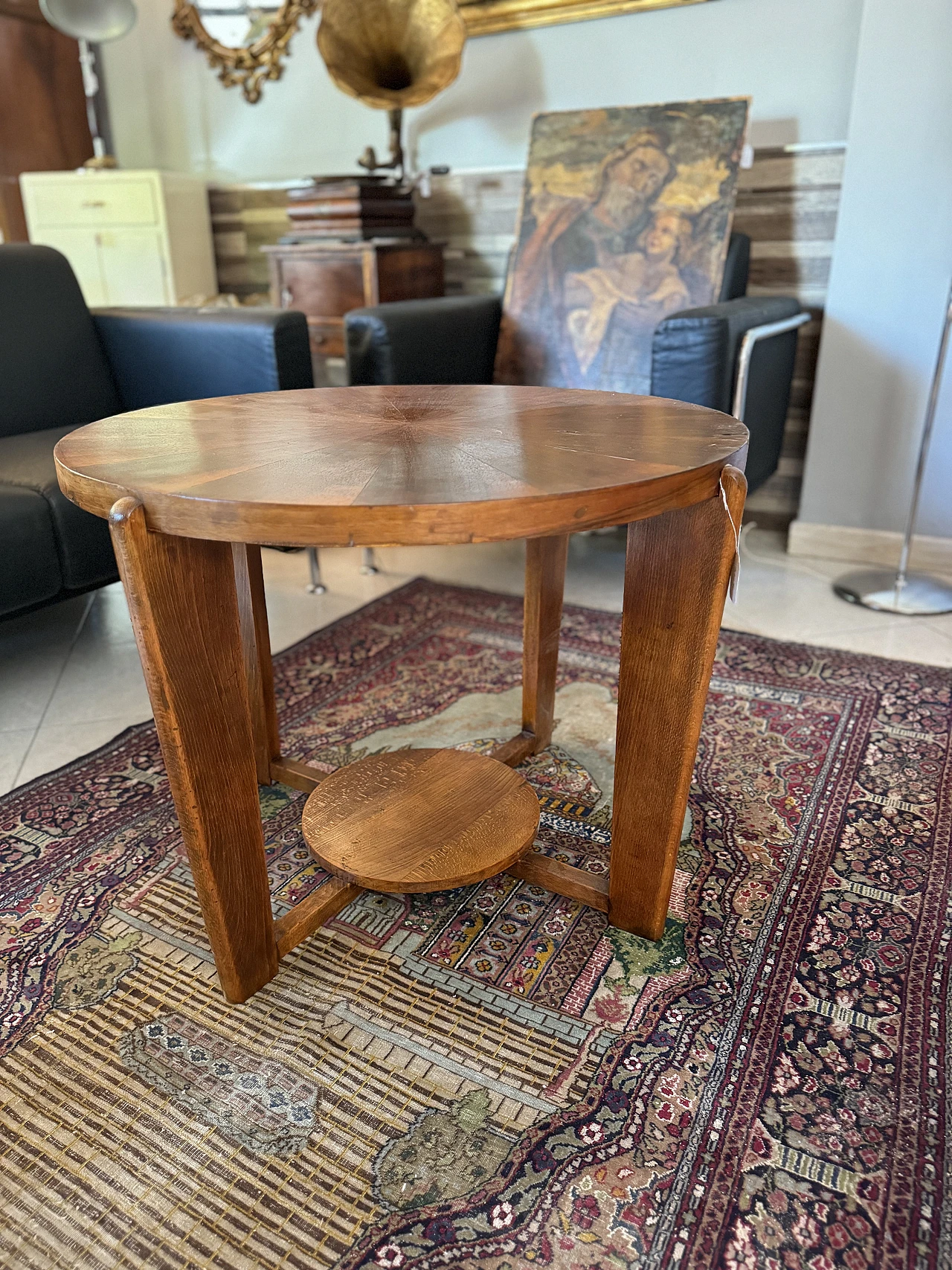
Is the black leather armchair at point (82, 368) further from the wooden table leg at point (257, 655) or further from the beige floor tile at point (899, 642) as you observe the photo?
the beige floor tile at point (899, 642)

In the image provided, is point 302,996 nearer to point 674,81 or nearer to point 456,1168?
point 456,1168

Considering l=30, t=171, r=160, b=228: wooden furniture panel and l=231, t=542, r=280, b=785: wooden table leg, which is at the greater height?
l=30, t=171, r=160, b=228: wooden furniture panel

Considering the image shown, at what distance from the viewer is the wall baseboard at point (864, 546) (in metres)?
2.43

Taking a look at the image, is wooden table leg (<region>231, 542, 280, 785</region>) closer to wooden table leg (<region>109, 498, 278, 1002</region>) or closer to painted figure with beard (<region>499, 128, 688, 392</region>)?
wooden table leg (<region>109, 498, 278, 1002</region>)

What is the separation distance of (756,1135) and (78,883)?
0.89 metres

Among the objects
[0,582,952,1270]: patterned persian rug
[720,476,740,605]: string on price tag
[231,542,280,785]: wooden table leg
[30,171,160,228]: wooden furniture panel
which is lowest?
[0,582,952,1270]: patterned persian rug

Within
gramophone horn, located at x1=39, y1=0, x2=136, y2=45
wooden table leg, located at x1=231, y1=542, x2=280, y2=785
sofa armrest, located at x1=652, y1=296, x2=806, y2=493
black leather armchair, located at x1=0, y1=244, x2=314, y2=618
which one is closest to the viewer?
wooden table leg, located at x1=231, y1=542, x2=280, y2=785

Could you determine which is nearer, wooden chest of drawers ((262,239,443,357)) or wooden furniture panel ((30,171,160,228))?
wooden chest of drawers ((262,239,443,357))

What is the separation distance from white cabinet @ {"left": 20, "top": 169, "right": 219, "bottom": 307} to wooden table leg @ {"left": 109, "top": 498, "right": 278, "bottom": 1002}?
268cm

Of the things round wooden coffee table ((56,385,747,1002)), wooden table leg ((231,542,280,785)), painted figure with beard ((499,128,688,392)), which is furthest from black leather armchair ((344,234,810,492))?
wooden table leg ((231,542,280,785))

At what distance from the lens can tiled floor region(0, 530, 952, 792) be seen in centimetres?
167

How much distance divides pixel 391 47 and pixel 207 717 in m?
2.49

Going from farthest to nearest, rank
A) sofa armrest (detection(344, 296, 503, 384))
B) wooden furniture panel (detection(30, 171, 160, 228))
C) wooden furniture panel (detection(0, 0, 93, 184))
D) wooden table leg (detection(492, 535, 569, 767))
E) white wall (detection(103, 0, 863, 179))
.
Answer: wooden furniture panel (detection(0, 0, 93, 184)), wooden furniture panel (detection(30, 171, 160, 228)), white wall (detection(103, 0, 863, 179)), sofa armrest (detection(344, 296, 503, 384)), wooden table leg (detection(492, 535, 569, 767))

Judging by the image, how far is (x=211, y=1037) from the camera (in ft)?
3.22
